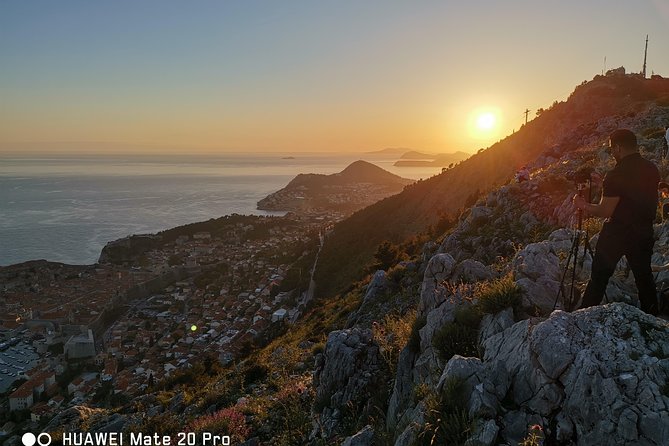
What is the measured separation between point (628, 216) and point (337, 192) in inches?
6120

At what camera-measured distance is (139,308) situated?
2060 inches

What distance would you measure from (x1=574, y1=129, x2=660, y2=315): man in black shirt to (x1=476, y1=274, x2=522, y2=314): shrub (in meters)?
0.91

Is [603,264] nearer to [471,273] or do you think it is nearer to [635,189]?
[635,189]

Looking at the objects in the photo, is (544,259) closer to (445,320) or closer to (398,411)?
(445,320)

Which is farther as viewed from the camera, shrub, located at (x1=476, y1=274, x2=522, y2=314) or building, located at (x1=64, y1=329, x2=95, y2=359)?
building, located at (x1=64, y1=329, x2=95, y2=359)

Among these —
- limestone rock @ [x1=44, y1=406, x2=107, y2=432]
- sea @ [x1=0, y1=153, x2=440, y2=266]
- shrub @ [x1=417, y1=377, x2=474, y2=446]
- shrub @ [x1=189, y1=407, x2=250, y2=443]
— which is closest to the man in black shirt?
shrub @ [x1=417, y1=377, x2=474, y2=446]

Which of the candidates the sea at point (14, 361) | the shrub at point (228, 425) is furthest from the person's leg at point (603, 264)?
the sea at point (14, 361)

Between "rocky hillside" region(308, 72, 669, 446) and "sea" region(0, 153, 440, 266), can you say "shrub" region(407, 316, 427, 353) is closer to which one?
A: "rocky hillside" region(308, 72, 669, 446)

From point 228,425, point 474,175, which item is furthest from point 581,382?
point 474,175

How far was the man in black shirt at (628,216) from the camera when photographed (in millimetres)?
4586

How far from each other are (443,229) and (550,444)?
79.5ft

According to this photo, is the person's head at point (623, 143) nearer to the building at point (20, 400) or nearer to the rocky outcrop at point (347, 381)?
the rocky outcrop at point (347, 381)

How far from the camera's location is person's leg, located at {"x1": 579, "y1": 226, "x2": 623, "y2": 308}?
469 cm

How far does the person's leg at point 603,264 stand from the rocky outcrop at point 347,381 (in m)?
3.62
